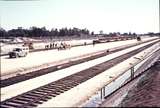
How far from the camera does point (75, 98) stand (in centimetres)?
1925

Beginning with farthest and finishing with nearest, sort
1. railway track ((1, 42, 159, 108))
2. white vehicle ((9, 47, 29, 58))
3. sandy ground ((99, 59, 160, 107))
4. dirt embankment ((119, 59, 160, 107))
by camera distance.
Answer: white vehicle ((9, 47, 29, 58)), railway track ((1, 42, 159, 108)), sandy ground ((99, 59, 160, 107)), dirt embankment ((119, 59, 160, 107))

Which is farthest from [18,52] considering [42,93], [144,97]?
[144,97]

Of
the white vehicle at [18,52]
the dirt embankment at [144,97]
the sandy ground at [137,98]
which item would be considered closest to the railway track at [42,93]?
the sandy ground at [137,98]

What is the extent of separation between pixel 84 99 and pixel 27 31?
143242 millimetres

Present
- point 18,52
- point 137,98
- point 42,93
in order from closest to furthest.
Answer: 1. point 137,98
2. point 42,93
3. point 18,52

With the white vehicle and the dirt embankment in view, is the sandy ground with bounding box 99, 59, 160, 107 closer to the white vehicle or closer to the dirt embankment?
the dirt embankment

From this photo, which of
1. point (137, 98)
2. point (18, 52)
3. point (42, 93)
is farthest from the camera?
point (18, 52)

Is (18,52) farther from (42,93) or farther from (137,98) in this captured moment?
(137,98)

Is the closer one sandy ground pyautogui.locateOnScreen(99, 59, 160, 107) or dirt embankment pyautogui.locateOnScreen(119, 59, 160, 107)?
dirt embankment pyautogui.locateOnScreen(119, 59, 160, 107)

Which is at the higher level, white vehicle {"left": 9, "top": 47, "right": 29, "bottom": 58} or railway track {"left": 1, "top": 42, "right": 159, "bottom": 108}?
white vehicle {"left": 9, "top": 47, "right": 29, "bottom": 58}

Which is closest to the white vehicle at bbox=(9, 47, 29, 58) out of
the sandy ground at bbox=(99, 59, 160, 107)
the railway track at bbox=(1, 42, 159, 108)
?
the railway track at bbox=(1, 42, 159, 108)

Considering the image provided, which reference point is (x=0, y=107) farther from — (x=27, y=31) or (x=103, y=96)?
(x=27, y=31)

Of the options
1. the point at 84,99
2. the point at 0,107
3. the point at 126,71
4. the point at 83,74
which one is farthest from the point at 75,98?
the point at 126,71

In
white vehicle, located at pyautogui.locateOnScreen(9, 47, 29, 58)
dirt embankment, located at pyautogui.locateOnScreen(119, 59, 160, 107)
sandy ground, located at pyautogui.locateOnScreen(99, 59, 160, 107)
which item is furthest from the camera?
white vehicle, located at pyautogui.locateOnScreen(9, 47, 29, 58)
